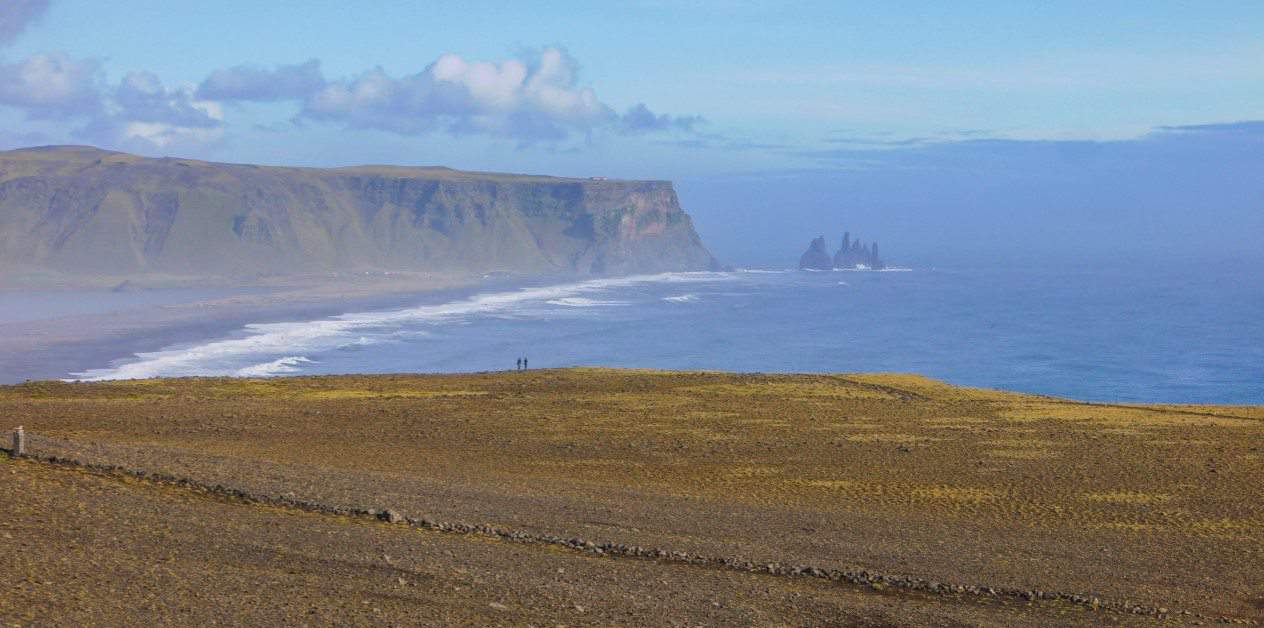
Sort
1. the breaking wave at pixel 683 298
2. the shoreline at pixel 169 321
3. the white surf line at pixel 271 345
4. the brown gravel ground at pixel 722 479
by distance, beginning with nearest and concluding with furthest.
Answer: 1. the brown gravel ground at pixel 722 479
2. the white surf line at pixel 271 345
3. the shoreline at pixel 169 321
4. the breaking wave at pixel 683 298

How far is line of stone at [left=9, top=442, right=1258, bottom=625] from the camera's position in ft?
54.5

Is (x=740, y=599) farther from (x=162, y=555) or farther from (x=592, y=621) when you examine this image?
(x=162, y=555)

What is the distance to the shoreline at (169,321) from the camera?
71688 mm

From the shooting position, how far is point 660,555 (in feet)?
58.7

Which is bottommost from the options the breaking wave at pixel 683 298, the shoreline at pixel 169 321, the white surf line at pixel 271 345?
the breaking wave at pixel 683 298

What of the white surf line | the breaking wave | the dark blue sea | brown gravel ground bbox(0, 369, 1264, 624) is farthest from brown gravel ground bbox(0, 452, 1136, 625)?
the breaking wave

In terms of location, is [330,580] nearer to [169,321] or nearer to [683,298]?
[169,321]

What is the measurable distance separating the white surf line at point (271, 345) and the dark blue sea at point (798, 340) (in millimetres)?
155

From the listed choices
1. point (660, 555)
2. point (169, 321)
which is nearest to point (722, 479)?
point (660, 555)

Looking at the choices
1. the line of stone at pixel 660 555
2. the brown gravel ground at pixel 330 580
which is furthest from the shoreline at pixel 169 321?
the brown gravel ground at pixel 330 580

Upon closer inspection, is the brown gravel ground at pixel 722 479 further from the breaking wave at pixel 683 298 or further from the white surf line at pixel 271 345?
the breaking wave at pixel 683 298

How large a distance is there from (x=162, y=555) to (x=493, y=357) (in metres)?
66.5

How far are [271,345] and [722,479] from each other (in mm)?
60319

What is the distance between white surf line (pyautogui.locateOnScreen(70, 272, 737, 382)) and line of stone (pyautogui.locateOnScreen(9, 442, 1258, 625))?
1675 inches
